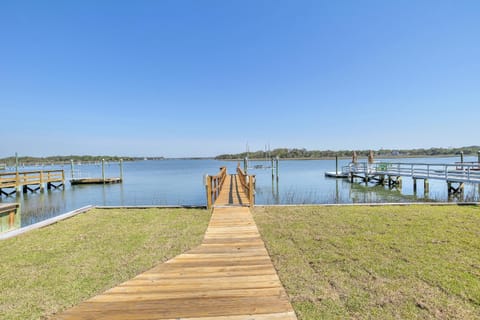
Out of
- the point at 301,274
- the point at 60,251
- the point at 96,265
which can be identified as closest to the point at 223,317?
the point at 301,274

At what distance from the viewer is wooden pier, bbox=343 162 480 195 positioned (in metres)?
13.5

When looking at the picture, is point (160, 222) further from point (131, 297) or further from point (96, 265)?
point (131, 297)

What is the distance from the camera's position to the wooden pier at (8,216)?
19.5 feet

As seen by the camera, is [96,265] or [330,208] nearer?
[96,265]

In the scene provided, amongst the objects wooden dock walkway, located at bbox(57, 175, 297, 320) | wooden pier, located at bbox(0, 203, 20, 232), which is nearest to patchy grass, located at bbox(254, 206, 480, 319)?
wooden dock walkway, located at bbox(57, 175, 297, 320)

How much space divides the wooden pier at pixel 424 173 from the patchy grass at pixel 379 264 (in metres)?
9.27

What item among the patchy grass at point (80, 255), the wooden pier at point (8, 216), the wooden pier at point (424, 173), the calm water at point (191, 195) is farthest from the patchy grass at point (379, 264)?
the wooden pier at point (424, 173)

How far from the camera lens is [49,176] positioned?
22.6 m

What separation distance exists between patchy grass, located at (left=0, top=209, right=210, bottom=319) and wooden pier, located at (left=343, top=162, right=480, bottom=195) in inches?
569

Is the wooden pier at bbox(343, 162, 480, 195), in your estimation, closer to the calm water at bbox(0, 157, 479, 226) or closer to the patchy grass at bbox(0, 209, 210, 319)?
the calm water at bbox(0, 157, 479, 226)

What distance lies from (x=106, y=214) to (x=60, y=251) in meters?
3.26

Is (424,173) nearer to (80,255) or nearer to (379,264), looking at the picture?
(379,264)

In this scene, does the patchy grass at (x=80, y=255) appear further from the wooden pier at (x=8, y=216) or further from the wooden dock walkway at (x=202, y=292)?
the wooden pier at (x=8, y=216)

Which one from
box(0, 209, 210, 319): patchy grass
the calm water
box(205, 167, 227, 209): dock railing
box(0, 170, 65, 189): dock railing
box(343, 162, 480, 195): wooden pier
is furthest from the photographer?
box(0, 170, 65, 189): dock railing
